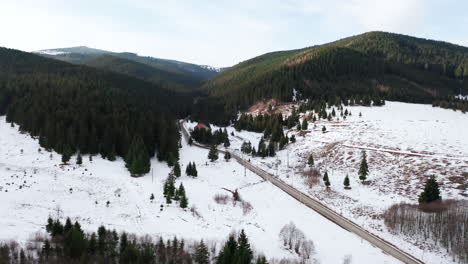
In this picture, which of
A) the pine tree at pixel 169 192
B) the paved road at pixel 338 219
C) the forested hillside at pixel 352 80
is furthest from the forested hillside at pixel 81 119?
the forested hillside at pixel 352 80

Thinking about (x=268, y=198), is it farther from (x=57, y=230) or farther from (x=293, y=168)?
(x=57, y=230)

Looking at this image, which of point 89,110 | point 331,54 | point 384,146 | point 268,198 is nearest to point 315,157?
point 384,146

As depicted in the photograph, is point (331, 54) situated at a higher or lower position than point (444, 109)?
higher

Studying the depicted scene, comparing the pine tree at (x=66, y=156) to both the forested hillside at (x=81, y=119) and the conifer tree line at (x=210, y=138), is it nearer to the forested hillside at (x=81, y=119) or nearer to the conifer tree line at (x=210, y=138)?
the forested hillside at (x=81, y=119)

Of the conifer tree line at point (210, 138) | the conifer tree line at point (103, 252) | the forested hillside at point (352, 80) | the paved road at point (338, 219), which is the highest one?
the forested hillside at point (352, 80)

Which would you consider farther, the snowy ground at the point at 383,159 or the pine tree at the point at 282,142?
the pine tree at the point at 282,142

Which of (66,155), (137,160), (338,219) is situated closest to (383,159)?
(338,219)
